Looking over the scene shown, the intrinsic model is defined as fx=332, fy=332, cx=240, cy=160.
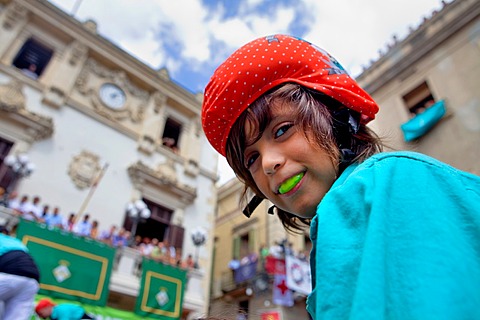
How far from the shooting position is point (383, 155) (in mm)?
761

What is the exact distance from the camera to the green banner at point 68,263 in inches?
309

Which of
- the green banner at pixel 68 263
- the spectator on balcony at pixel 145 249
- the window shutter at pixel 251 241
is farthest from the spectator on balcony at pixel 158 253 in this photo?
the window shutter at pixel 251 241

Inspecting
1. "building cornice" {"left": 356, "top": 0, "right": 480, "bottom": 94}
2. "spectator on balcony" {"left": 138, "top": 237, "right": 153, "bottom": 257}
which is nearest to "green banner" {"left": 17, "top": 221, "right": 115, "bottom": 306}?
"spectator on balcony" {"left": 138, "top": 237, "right": 153, "bottom": 257}

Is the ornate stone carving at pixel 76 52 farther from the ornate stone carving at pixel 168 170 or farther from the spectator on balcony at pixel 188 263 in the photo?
the spectator on balcony at pixel 188 263

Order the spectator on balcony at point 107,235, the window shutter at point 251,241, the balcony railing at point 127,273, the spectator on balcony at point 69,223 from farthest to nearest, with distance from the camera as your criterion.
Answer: the window shutter at point 251,241 → the balcony railing at point 127,273 → the spectator on balcony at point 107,235 → the spectator on balcony at point 69,223

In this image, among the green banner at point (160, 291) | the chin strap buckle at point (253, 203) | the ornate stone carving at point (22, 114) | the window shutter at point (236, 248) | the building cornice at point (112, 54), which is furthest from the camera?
the window shutter at point (236, 248)

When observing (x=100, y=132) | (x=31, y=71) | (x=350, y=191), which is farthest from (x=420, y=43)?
(x=31, y=71)

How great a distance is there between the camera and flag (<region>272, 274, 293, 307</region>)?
48.1 ft

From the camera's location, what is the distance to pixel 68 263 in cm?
832

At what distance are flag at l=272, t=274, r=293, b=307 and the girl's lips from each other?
14.7 meters

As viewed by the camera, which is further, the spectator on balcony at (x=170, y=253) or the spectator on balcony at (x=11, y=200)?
the spectator on balcony at (x=170, y=253)

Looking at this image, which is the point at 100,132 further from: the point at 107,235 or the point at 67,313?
the point at 67,313

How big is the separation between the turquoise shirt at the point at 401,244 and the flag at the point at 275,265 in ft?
50.3

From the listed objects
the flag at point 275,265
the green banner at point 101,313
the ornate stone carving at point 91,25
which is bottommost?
the green banner at point 101,313
